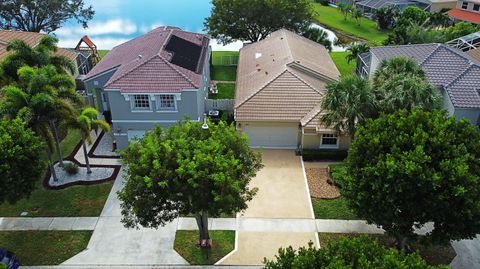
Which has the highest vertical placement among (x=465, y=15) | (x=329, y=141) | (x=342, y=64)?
(x=465, y=15)

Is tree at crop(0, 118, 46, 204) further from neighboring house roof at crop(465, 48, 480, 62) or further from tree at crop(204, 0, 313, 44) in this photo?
neighboring house roof at crop(465, 48, 480, 62)

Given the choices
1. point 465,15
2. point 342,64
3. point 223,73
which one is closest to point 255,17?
point 223,73

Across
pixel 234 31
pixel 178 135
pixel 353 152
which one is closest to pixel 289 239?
pixel 353 152

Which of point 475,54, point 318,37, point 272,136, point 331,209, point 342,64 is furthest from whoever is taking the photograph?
point 342,64

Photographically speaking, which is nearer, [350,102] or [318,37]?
[350,102]

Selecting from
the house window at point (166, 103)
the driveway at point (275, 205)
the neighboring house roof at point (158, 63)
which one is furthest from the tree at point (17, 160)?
the driveway at point (275, 205)

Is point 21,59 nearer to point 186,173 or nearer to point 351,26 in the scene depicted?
point 186,173

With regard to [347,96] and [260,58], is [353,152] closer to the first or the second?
[347,96]
